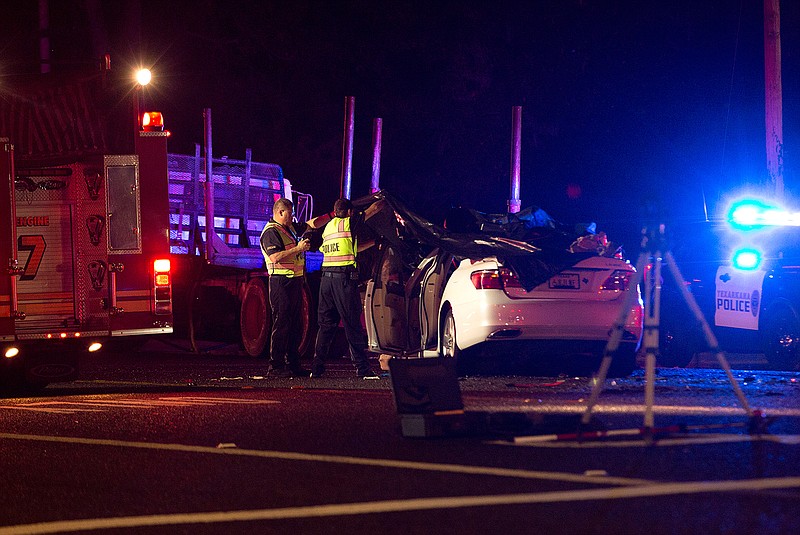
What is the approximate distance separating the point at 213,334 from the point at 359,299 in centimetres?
578

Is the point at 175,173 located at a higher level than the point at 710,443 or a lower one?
higher

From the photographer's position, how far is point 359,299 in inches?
564

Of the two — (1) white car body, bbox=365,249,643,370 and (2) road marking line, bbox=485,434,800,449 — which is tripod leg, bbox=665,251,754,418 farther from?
(1) white car body, bbox=365,249,643,370

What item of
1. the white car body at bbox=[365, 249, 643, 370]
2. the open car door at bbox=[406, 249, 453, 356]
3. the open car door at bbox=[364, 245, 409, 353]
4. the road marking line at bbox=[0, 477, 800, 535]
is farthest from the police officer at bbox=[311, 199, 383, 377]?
the road marking line at bbox=[0, 477, 800, 535]

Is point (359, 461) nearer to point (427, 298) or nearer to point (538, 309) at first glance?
point (538, 309)

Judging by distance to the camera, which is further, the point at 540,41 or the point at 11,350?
the point at 540,41

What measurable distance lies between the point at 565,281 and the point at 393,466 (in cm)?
514

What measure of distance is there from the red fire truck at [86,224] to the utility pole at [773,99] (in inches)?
556

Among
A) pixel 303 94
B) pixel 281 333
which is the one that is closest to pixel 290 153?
pixel 303 94

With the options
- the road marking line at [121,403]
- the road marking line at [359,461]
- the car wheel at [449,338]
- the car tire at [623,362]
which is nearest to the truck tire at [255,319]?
the car wheel at [449,338]

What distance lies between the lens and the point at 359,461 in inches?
301

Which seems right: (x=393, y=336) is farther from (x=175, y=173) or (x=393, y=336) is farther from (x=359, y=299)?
(x=175, y=173)

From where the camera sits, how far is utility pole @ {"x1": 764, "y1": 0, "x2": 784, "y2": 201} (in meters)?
24.0

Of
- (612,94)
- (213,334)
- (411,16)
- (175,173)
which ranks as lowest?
(213,334)
